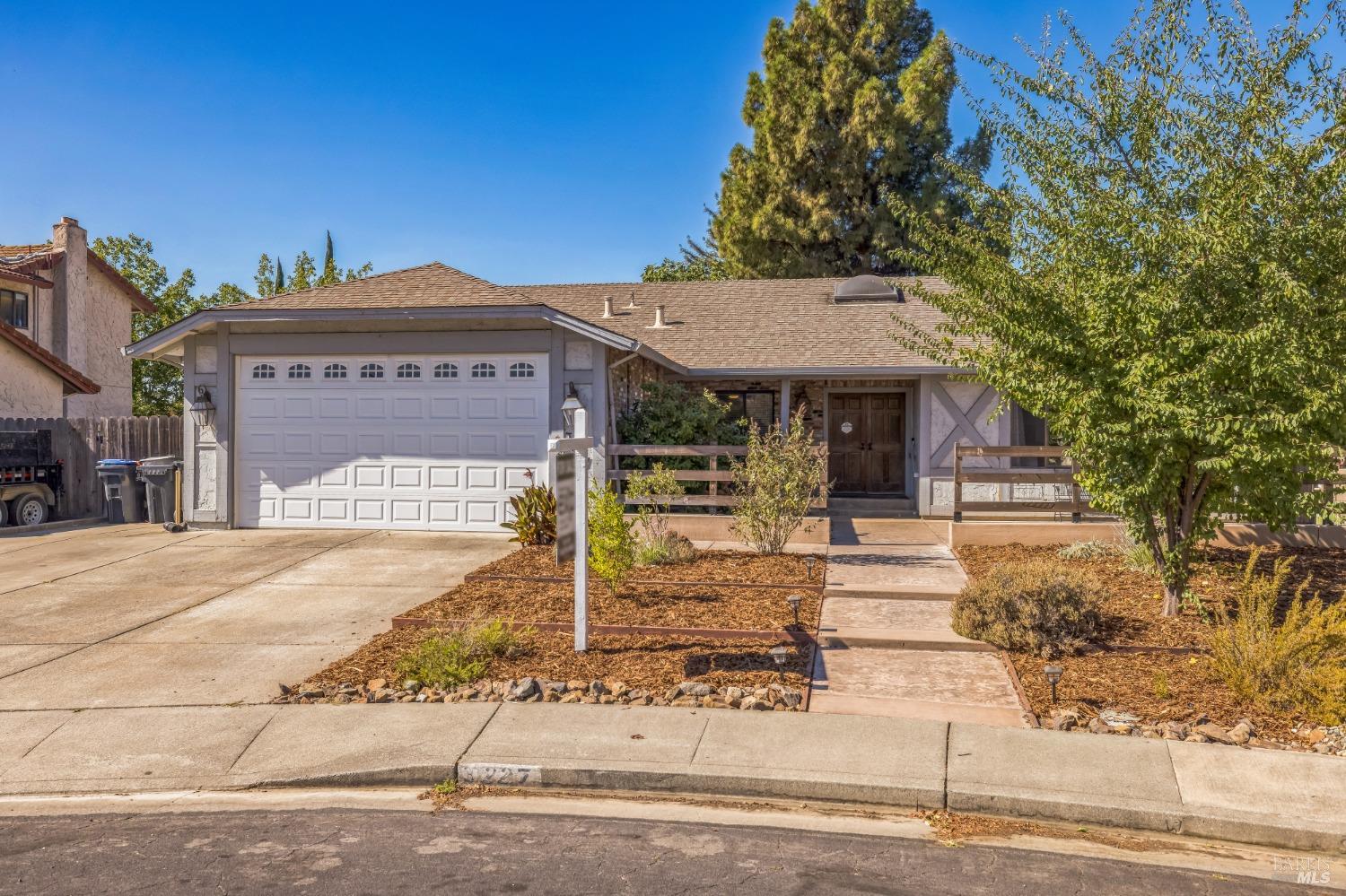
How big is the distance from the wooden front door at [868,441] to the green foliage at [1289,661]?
11.8m

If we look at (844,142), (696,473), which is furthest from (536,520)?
(844,142)

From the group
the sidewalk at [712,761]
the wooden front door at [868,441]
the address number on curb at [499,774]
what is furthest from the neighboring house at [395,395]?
the address number on curb at [499,774]

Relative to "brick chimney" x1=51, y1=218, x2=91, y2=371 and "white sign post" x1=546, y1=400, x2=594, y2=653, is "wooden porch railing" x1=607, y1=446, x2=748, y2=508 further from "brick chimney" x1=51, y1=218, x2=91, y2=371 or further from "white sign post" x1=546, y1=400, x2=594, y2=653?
"brick chimney" x1=51, y1=218, x2=91, y2=371

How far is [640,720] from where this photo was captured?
19.2 ft

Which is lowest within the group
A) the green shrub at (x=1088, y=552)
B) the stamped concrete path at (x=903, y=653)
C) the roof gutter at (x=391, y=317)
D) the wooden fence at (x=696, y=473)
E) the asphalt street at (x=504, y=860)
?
the asphalt street at (x=504, y=860)

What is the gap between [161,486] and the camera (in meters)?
15.5

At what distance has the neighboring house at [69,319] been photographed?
2031 centimetres

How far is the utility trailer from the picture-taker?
50.2 ft

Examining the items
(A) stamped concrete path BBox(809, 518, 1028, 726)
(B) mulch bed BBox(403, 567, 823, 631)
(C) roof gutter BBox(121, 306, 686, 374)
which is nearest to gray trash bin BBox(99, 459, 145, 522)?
(C) roof gutter BBox(121, 306, 686, 374)

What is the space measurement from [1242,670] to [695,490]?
9.04 m

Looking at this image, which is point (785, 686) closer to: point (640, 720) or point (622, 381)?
point (640, 720)

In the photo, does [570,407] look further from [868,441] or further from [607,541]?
[868,441]

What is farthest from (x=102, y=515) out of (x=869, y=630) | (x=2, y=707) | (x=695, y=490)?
(x=869, y=630)

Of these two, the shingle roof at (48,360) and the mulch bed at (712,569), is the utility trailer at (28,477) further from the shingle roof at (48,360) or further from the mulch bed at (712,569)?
the mulch bed at (712,569)
